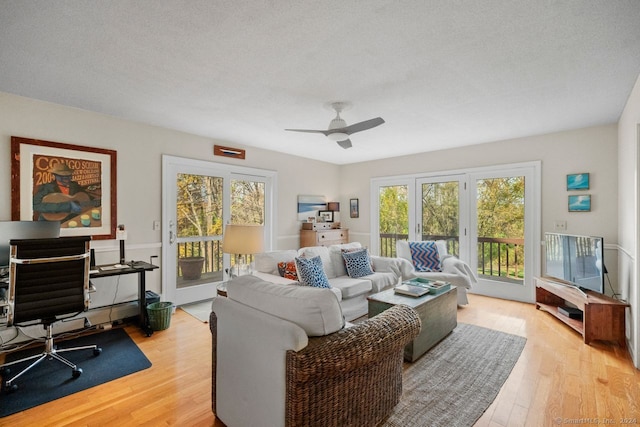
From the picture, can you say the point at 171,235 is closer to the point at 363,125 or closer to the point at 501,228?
the point at 363,125

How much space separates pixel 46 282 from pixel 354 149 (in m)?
4.17

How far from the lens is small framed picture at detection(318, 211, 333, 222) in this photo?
6066 mm

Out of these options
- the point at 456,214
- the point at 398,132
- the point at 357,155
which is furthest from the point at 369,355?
the point at 357,155

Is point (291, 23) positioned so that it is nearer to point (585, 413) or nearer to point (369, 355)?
point (369, 355)

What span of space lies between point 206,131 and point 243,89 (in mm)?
1612

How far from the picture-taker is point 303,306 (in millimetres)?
1526

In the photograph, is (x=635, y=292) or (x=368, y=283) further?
(x=368, y=283)

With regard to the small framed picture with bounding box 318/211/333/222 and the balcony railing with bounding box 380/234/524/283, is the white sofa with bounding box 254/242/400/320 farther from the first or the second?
the small framed picture with bounding box 318/211/333/222

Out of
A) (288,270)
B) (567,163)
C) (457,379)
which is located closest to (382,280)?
(288,270)

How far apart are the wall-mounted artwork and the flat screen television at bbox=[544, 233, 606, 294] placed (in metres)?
3.69

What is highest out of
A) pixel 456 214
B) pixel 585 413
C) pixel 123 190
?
pixel 123 190

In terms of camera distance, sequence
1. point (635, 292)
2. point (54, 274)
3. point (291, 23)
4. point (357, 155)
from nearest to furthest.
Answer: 1. point (291, 23)
2. point (54, 274)
3. point (635, 292)
4. point (357, 155)

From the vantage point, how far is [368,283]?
3658 mm

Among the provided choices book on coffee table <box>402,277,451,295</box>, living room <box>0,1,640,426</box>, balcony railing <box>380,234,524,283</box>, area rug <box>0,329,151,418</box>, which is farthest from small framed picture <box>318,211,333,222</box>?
Answer: area rug <box>0,329,151,418</box>
